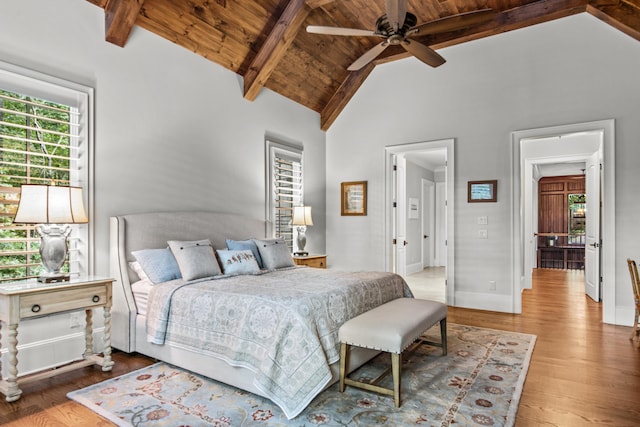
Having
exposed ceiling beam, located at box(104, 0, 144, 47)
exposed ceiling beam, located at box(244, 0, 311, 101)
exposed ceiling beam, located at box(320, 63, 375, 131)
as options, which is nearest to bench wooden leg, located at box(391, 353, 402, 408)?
exposed ceiling beam, located at box(104, 0, 144, 47)

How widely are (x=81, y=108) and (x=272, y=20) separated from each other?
7.92ft

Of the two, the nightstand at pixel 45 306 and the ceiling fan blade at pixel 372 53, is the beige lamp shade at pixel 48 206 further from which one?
the ceiling fan blade at pixel 372 53

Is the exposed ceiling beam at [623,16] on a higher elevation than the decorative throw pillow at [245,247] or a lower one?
higher

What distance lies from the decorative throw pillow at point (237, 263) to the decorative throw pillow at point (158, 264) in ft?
1.48

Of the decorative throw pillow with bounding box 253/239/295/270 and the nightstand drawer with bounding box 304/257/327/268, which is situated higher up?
the decorative throw pillow with bounding box 253/239/295/270

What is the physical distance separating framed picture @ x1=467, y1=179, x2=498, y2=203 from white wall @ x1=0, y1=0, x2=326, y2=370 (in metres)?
2.96

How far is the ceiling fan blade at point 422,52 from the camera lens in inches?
139

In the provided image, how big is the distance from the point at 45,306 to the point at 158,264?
940 millimetres

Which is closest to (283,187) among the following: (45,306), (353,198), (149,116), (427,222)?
(353,198)

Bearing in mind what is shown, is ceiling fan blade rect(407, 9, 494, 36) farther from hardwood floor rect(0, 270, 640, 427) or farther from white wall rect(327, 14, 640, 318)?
hardwood floor rect(0, 270, 640, 427)

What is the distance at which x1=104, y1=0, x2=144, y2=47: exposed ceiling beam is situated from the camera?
3.42m

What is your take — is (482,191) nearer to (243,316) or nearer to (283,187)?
(283,187)

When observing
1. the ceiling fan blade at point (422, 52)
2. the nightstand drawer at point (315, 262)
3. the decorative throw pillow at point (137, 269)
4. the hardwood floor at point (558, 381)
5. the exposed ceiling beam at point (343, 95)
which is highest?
the exposed ceiling beam at point (343, 95)

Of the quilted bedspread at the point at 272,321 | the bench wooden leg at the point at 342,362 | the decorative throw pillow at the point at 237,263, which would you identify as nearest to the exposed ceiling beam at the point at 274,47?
the decorative throw pillow at the point at 237,263
